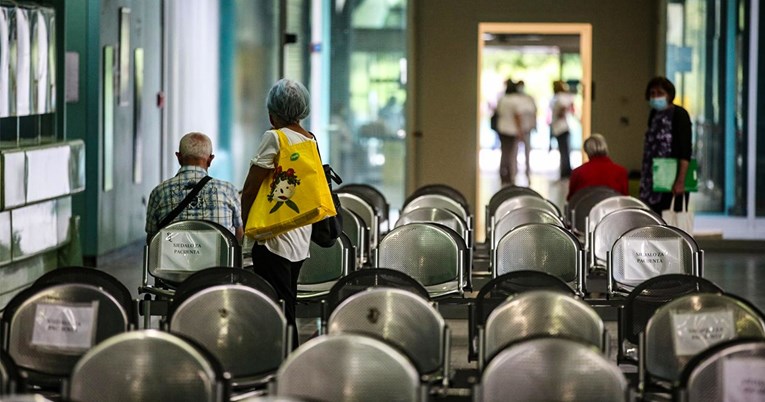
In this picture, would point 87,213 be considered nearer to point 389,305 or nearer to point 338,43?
point 338,43

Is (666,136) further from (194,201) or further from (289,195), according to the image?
(289,195)

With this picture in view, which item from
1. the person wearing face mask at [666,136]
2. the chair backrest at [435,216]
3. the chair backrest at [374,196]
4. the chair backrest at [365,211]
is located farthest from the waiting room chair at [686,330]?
the chair backrest at [374,196]

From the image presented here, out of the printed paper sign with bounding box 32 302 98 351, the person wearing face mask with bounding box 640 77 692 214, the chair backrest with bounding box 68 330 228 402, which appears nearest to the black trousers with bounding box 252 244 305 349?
the printed paper sign with bounding box 32 302 98 351

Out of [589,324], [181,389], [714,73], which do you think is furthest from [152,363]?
[714,73]

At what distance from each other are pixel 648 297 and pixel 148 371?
9.42 ft

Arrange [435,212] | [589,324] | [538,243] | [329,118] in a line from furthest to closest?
[329,118] → [435,212] → [538,243] → [589,324]

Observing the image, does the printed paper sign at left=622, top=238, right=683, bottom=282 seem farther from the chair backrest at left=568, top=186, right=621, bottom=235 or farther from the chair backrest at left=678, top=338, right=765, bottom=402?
the chair backrest at left=678, top=338, right=765, bottom=402

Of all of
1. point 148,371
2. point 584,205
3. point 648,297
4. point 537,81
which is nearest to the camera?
point 148,371

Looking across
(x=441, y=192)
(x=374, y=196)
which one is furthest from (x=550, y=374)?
(x=374, y=196)

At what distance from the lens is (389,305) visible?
19.2 feet

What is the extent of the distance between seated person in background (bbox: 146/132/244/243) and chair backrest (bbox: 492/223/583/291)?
152cm

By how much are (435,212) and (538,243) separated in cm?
184

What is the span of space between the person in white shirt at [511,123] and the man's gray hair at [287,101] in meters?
14.1

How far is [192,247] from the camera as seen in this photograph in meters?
8.23
